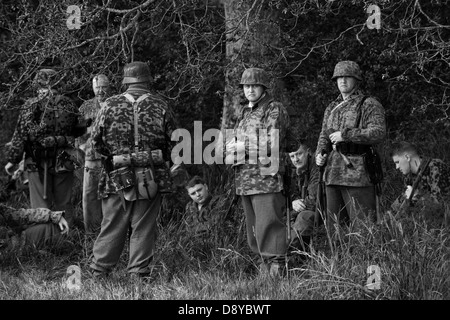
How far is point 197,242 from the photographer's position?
9359 millimetres

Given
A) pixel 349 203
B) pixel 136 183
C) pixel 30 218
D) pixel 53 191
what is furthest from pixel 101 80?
pixel 349 203

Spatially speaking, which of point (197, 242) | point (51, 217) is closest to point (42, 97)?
point (51, 217)

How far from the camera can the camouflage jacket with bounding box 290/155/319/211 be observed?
31.5 ft

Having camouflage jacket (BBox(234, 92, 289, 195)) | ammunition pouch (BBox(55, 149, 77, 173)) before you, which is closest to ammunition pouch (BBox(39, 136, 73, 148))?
ammunition pouch (BBox(55, 149, 77, 173))

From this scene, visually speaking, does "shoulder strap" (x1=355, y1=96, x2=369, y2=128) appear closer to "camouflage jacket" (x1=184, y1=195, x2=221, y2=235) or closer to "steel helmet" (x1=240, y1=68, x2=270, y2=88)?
"steel helmet" (x1=240, y1=68, x2=270, y2=88)

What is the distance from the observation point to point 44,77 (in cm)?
990

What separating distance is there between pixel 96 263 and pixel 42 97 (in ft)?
7.17

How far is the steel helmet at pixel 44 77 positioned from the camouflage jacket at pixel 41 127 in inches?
19.7

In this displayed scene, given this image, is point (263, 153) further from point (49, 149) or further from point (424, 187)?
point (49, 149)

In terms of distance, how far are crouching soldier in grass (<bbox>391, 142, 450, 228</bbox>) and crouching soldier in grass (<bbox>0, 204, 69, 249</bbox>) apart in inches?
130

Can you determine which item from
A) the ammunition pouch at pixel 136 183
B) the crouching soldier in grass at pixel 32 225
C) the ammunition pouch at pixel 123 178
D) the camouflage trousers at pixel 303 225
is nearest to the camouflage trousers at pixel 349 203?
the camouflage trousers at pixel 303 225

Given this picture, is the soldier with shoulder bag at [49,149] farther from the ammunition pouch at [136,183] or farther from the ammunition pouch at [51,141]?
the ammunition pouch at [136,183]

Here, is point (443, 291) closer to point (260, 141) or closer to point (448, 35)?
point (260, 141)

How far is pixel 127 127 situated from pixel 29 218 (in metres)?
1.98
